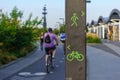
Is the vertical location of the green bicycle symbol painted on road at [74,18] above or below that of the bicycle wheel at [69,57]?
above

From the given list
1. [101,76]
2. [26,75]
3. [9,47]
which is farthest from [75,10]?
[9,47]

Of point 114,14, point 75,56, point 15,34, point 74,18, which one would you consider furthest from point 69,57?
point 114,14

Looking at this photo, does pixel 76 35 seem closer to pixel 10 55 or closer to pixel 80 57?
pixel 80 57

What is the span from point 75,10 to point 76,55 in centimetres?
64

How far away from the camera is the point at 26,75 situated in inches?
571

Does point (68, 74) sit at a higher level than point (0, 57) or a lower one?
higher

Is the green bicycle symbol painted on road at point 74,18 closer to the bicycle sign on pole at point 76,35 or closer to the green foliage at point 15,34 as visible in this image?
the bicycle sign on pole at point 76,35

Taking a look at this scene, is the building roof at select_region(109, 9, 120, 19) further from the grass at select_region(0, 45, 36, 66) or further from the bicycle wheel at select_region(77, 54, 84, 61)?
the bicycle wheel at select_region(77, 54, 84, 61)

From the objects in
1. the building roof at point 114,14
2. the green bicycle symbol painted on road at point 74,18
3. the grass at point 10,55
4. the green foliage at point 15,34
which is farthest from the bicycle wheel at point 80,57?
the building roof at point 114,14

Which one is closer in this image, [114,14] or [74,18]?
[74,18]

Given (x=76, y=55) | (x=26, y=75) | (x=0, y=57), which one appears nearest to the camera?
(x=76, y=55)

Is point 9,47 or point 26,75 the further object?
point 9,47

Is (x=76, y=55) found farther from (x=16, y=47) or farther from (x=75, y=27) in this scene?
(x=16, y=47)

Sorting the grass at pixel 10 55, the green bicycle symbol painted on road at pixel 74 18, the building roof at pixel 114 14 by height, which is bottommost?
the grass at pixel 10 55
